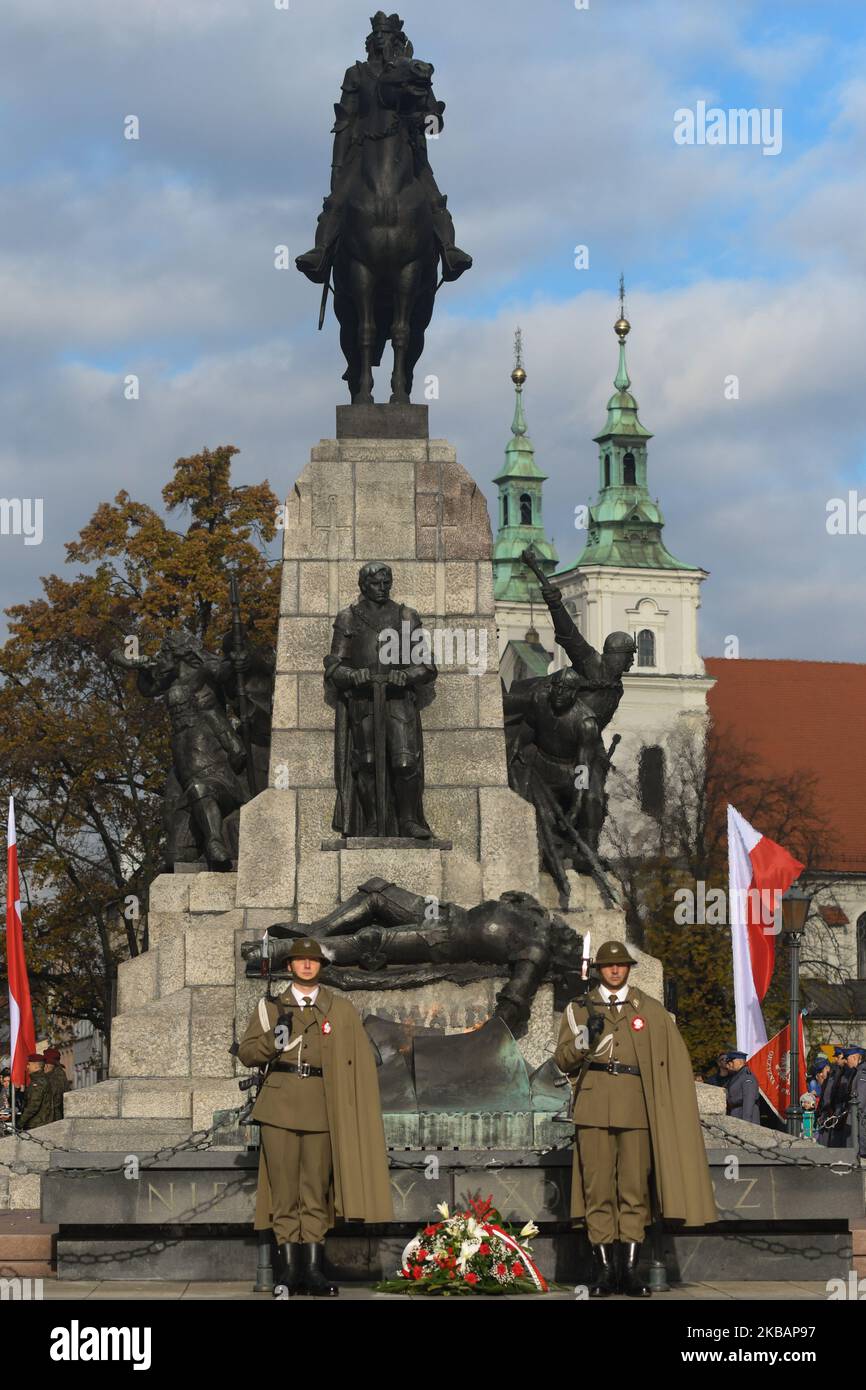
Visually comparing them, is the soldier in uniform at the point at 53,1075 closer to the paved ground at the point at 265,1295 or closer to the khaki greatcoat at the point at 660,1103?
the paved ground at the point at 265,1295

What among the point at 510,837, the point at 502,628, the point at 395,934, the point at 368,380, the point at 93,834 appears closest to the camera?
the point at 395,934

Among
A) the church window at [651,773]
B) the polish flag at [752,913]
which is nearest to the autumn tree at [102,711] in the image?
the polish flag at [752,913]

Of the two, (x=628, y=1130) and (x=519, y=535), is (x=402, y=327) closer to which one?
(x=628, y=1130)

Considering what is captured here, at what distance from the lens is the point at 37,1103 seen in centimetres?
1891

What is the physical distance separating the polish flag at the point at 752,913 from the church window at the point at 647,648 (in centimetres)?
6830

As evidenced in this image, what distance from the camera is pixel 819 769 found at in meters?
81.8

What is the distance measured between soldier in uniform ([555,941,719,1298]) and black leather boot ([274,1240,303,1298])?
1.36 meters

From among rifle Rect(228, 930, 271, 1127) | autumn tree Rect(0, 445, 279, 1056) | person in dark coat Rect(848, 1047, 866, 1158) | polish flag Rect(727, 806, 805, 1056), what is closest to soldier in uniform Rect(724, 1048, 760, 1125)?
person in dark coat Rect(848, 1047, 866, 1158)

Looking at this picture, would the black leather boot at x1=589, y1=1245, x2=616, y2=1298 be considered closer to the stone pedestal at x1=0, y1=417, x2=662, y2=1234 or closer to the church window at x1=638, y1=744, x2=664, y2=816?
the stone pedestal at x1=0, y1=417, x2=662, y2=1234

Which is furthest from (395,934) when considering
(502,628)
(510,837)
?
(502,628)

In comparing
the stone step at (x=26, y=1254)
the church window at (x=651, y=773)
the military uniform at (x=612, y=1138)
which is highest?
the church window at (x=651, y=773)

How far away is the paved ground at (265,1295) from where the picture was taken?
11297mm

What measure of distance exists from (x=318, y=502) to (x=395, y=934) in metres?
3.75
